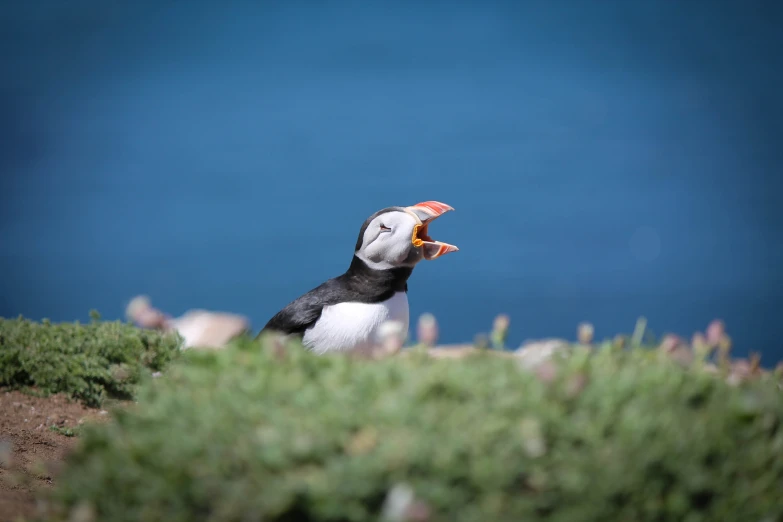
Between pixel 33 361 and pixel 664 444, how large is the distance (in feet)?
13.4

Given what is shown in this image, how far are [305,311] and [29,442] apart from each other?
163cm

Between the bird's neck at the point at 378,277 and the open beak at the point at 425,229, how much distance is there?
0.16 metres

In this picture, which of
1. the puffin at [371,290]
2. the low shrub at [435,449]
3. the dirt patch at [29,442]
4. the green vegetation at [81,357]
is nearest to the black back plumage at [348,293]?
→ the puffin at [371,290]

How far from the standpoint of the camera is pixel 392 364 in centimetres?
271

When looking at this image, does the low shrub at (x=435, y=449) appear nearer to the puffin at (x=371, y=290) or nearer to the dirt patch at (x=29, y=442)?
the dirt patch at (x=29, y=442)

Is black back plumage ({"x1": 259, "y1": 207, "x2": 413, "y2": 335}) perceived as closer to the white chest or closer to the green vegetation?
the white chest

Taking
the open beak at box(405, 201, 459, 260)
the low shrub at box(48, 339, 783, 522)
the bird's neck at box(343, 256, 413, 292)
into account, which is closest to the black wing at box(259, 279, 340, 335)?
the bird's neck at box(343, 256, 413, 292)

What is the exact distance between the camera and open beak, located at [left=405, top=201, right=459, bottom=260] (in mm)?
4094

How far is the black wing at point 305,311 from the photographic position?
4.21 metres

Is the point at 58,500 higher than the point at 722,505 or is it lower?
higher

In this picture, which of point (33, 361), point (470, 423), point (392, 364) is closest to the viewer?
point (470, 423)

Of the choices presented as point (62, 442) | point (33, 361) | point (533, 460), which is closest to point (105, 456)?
point (533, 460)

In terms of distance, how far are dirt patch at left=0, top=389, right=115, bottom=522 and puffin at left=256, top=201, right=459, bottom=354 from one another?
1.33 metres

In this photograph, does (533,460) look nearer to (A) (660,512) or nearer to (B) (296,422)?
(A) (660,512)
